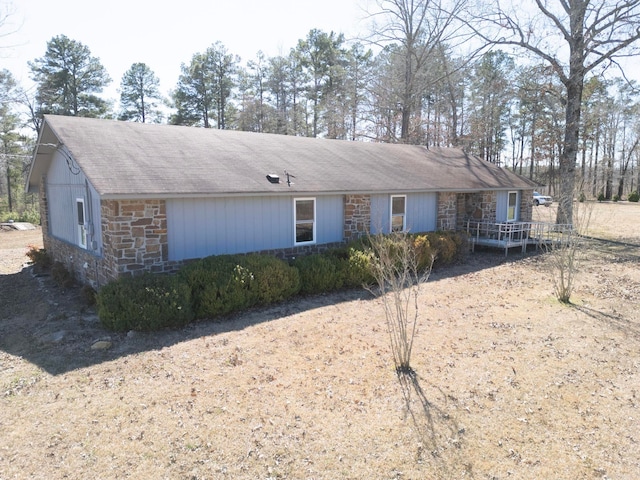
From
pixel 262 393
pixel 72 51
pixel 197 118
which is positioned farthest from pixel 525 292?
pixel 72 51

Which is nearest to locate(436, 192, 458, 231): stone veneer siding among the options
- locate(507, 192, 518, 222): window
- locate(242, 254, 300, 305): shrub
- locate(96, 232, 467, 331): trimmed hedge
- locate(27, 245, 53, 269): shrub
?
locate(507, 192, 518, 222): window

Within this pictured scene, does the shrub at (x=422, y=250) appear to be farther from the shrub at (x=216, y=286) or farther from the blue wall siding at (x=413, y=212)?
the shrub at (x=216, y=286)

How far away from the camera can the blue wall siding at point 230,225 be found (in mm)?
9242

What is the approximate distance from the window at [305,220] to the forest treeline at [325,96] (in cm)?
1674

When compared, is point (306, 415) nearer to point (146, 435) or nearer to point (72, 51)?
point (146, 435)

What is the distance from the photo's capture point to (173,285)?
25.7 ft

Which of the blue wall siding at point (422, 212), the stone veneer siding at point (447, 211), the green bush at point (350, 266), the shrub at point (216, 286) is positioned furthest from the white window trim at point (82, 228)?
the stone veneer siding at point (447, 211)

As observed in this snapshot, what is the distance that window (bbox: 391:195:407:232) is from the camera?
13.8 m

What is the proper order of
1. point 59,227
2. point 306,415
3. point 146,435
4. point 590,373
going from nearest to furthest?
1. point 146,435
2. point 306,415
3. point 590,373
4. point 59,227

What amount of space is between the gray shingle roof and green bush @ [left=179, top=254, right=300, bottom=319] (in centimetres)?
165

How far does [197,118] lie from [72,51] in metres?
9.80

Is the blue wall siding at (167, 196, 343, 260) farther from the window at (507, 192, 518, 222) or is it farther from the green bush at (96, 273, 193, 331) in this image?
the window at (507, 192, 518, 222)

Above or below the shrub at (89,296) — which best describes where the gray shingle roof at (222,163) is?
above

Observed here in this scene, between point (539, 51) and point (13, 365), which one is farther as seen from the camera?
point (539, 51)
